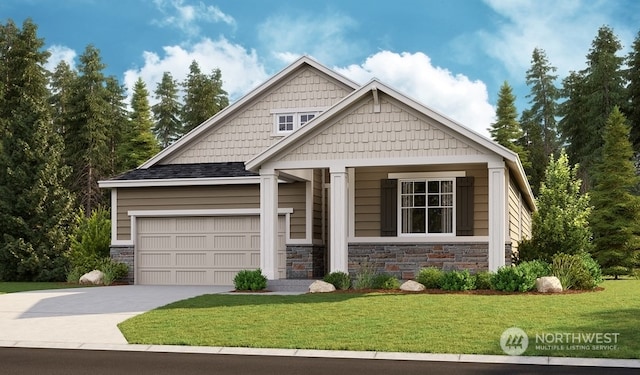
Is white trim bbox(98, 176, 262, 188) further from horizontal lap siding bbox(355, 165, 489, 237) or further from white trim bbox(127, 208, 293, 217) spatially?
horizontal lap siding bbox(355, 165, 489, 237)

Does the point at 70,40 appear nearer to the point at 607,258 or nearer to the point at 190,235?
the point at 190,235

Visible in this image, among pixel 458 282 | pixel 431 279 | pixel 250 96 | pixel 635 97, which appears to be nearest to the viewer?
pixel 458 282

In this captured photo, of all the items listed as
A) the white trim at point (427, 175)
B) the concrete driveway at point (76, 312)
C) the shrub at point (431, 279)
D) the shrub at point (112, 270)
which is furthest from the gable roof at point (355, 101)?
the shrub at point (112, 270)

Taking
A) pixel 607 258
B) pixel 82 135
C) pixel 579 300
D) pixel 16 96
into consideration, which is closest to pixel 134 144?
pixel 82 135

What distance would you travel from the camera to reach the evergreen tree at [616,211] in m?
26.8

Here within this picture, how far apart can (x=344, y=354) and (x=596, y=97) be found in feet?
133

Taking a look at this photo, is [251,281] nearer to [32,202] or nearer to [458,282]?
[458,282]

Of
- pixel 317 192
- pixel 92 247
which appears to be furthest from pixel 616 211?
pixel 92 247

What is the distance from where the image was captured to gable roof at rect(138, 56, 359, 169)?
79.8ft

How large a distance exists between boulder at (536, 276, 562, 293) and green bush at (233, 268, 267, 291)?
258 inches

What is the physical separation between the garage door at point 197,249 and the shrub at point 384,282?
5.06 meters

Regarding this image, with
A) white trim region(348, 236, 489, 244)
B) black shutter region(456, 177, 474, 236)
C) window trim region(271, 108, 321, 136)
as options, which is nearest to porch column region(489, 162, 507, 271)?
white trim region(348, 236, 489, 244)

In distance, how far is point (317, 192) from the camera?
2277cm

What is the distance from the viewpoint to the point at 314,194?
2241 cm
